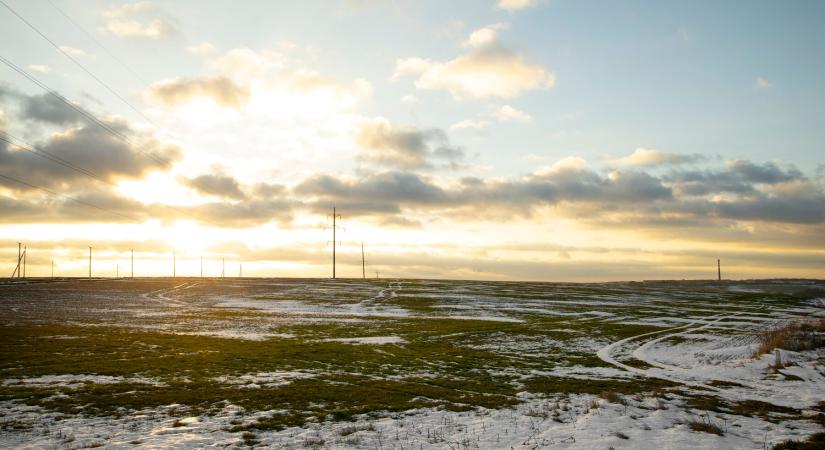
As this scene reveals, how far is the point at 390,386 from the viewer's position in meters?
26.0

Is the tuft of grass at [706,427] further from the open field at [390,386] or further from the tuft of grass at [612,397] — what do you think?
the tuft of grass at [612,397]

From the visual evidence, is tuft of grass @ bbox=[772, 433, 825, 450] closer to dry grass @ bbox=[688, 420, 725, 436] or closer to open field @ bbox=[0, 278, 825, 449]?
open field @ bbox=[0, 278, 825, 449]

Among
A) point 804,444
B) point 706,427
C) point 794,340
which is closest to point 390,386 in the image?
point 706,427

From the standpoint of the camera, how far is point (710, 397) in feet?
79.8

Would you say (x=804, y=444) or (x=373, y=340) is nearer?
(x=804, y=444)

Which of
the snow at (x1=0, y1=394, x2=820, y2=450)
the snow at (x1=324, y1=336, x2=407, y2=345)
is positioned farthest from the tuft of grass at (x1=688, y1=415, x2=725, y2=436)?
the snow at (x1=324, y1=336, x2=407, y2=345)

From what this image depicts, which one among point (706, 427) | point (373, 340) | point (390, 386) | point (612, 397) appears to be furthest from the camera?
point (373, 340)

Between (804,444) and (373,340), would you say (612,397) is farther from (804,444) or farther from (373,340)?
(373,340)

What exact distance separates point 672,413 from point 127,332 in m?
41.9

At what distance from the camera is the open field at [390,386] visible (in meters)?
17.9

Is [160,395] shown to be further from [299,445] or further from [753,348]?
[753,348]

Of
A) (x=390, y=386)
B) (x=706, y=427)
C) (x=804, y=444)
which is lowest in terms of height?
(x=390, y=386)

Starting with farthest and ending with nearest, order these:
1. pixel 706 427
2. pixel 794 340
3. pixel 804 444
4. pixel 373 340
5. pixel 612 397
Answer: pixel 373 340 < pixel 794 340 < pixel 612 397 < pixel 706 427 < pixel 804 444

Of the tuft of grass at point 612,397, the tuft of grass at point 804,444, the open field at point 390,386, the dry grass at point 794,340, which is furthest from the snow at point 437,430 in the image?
the dry grass at point 794,340
